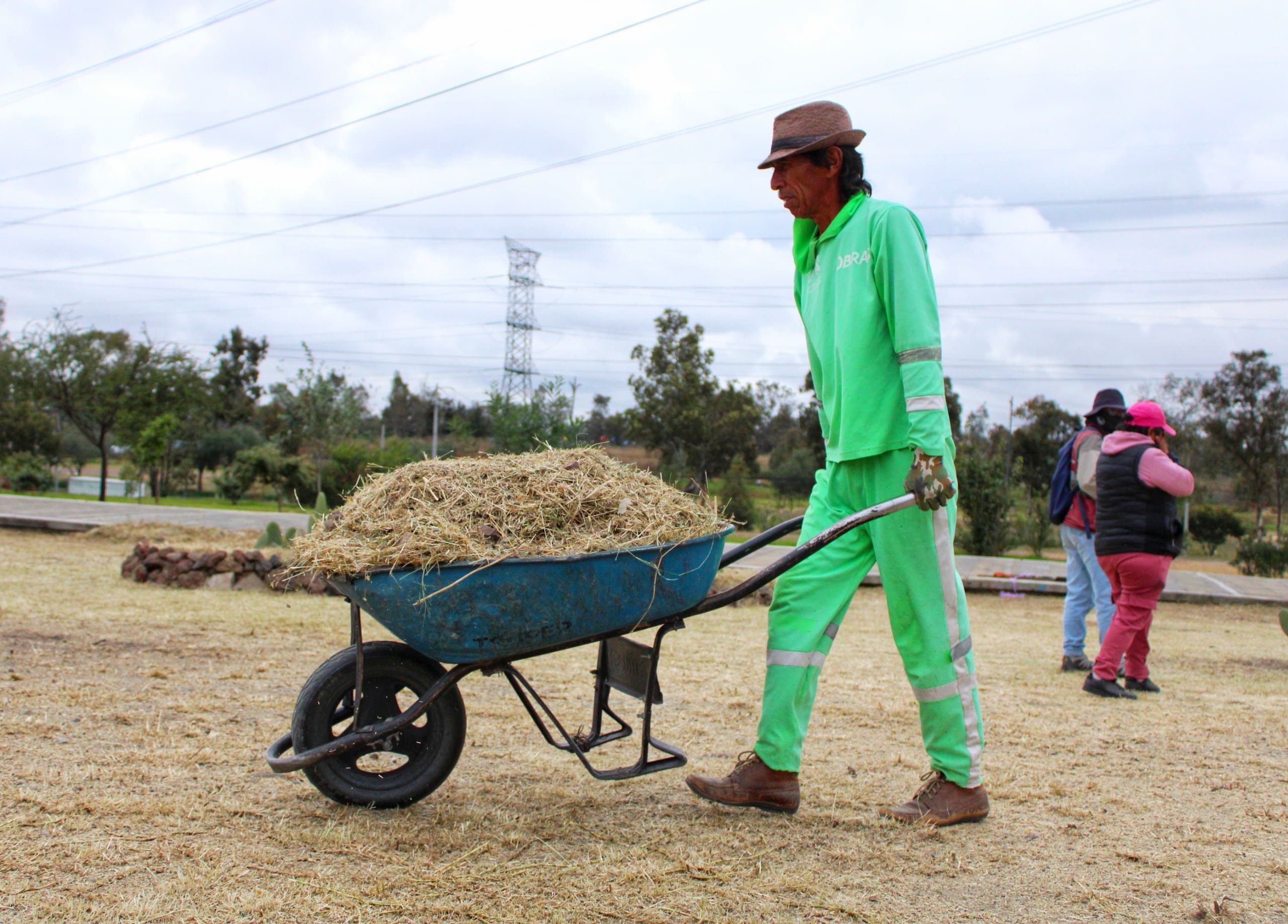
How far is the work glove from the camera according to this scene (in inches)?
99.3

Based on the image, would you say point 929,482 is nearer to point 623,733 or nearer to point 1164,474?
point 623,733

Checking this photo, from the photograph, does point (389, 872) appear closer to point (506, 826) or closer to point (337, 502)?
point (506, 826)

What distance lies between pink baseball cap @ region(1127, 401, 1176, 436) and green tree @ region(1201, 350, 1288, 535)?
90.3 feet

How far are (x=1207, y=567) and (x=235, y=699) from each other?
1822cm

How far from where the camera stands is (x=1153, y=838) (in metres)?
2.67

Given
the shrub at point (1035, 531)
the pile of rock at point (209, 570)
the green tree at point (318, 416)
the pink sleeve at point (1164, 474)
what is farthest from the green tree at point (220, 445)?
the pink sleeve at point (1164, 474)

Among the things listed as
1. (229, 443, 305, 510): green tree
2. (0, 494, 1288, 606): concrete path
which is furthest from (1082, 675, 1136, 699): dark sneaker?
(229, 443, 305, 510): green tree

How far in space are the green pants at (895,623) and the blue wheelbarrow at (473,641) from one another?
138mm

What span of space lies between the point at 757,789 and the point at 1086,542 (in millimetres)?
3673

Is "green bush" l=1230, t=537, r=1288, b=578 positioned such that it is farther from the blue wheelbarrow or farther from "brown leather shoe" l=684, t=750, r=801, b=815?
the blue wheelbarrow

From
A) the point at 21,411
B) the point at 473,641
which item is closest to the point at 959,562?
the point at 473,641

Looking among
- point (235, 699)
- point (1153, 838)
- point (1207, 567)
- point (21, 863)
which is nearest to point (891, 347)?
point (1153, 838)

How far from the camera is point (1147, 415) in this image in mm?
5016

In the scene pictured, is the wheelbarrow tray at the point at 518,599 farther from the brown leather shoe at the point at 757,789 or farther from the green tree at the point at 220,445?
the green tree at the point at 220,445
